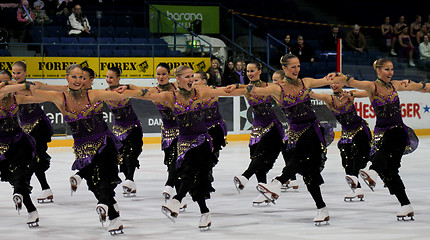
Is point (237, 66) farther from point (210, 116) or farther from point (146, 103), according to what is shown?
point (210, 116)

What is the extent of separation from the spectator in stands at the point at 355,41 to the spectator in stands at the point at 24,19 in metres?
8.82

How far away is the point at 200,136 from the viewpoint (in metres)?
7.18

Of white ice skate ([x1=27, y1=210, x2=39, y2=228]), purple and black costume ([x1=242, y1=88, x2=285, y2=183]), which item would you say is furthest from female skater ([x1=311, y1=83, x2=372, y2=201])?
white ice skate ([x1=27, y1=210, x2=39, y2=228])

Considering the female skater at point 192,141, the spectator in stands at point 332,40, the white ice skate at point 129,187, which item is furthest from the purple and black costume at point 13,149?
the spectator in stands at point 332,40

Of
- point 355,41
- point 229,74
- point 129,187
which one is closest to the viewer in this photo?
point 129,187

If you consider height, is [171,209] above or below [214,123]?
below

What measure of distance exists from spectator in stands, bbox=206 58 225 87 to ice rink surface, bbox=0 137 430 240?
5.39 m

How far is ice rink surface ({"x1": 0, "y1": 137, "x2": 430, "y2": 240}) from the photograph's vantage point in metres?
6.91

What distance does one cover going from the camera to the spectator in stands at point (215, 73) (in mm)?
16656

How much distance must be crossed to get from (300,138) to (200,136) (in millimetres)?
1116

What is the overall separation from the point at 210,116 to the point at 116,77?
52.8 inches

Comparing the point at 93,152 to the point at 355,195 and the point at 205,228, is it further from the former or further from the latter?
the point at 355,195

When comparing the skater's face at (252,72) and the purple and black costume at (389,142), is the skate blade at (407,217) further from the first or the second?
the skater's face at (252,72)

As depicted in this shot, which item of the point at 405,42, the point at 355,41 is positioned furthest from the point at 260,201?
the point at 405,42
